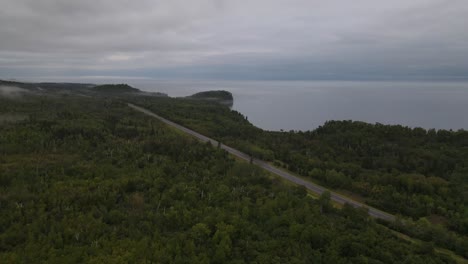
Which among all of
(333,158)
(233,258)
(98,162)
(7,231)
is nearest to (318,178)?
(333,158)

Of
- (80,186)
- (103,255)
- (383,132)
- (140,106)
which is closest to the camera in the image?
(103,255)

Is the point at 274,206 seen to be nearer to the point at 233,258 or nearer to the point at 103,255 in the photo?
the point at 233,258

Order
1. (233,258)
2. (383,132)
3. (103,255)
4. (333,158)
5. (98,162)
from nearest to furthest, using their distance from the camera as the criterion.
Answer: (103,255) → (233,258) → (98,162) → (333,158) → (383,132)

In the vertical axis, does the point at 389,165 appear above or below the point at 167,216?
above

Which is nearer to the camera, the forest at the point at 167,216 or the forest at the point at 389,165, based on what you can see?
the forest at the point at 167,216

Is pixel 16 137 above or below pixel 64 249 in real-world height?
above
